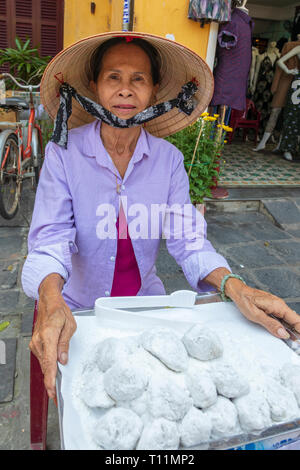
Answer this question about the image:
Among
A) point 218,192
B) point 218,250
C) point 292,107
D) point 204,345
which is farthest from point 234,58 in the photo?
point 204,345

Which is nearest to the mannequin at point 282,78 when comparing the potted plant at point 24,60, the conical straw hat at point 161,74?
the potted plant at point 24,60

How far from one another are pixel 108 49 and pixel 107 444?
1449 mm

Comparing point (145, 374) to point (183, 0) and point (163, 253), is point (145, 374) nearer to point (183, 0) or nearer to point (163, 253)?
point (163, 253)

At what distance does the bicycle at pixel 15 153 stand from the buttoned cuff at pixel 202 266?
115 inches

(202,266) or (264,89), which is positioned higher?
(264,89)

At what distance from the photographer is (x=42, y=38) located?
6480mm

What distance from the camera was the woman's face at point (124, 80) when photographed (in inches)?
60.2

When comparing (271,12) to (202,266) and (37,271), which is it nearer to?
(202,266)

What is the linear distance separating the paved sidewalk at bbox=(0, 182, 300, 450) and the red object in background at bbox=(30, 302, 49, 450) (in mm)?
53

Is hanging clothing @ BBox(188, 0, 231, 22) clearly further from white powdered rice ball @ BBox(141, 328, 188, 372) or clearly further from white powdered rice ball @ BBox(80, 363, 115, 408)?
white powdered rice ball @ BBox(80, 363, 115, 408)

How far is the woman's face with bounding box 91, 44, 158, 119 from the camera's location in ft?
5.01

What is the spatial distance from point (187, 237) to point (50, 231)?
0.58 m

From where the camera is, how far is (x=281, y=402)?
0.87 metres
